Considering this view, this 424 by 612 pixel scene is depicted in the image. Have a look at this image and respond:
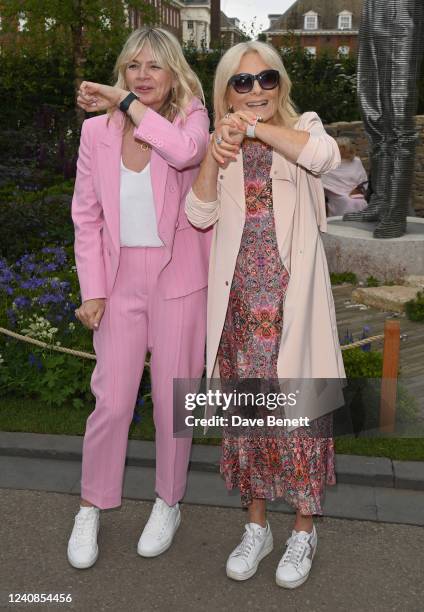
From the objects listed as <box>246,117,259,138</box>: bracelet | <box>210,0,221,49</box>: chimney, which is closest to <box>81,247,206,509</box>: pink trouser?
<box>246,117,259,138</box>: bracelet

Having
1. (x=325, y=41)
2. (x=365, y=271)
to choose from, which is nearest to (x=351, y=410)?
(x=365, y=271)

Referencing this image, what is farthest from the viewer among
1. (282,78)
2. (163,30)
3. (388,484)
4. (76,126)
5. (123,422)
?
(76,126)

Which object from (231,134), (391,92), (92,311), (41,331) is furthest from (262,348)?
(391,92)

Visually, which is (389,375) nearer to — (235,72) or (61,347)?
(61,347)

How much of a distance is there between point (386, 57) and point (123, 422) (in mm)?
5864

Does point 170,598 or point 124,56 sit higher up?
point 124,56

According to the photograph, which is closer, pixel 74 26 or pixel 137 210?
pixel 137 210

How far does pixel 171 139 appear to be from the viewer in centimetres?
320

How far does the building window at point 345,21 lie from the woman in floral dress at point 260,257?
80328 mm

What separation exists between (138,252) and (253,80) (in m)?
0.86

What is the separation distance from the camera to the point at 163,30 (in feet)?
11.1

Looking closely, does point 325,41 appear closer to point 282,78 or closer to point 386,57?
point 386,57

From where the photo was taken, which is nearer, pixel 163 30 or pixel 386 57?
pixel 163 30

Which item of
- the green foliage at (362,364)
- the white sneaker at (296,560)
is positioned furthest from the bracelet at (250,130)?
the green foliage at (362,364)
